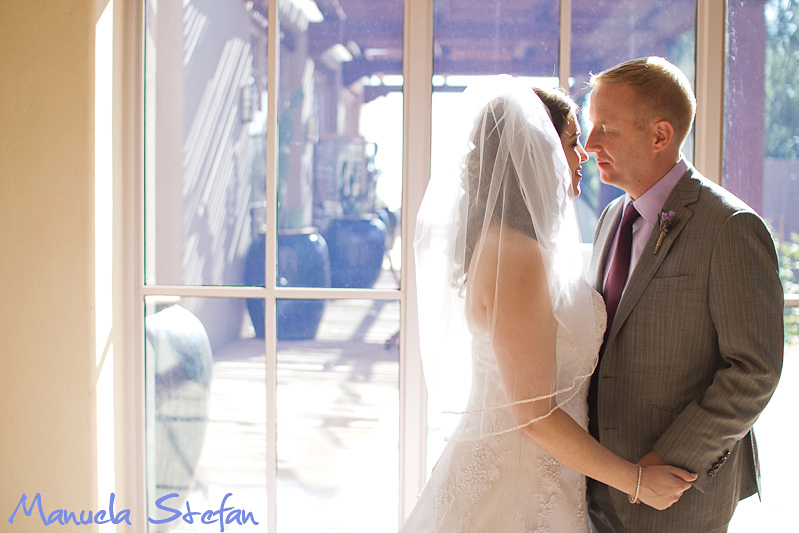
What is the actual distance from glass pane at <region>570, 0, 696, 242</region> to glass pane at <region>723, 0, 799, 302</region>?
5.5 inches

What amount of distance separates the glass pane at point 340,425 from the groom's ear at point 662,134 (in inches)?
41.7

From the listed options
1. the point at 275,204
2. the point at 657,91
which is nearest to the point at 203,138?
the point at 275,204

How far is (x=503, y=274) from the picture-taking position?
1.15 m

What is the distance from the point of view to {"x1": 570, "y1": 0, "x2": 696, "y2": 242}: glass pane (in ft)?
6.38

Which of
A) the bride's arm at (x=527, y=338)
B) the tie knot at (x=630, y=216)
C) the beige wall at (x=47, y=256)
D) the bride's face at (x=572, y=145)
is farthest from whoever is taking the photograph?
the beige wall at (x=47, y=256)

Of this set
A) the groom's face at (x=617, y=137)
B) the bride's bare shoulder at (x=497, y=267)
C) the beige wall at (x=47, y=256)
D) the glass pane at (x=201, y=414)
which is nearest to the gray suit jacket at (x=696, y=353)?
the groom's face at (x=617, y=137)

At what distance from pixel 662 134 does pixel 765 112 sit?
838 mm

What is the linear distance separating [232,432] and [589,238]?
4.81 feet

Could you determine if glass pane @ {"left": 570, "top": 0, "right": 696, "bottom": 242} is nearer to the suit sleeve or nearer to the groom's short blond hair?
the groom's short blond hair

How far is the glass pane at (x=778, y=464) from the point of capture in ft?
6.49

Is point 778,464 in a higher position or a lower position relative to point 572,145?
lower

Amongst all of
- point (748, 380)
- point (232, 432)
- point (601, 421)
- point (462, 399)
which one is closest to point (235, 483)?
point (232, 432)
